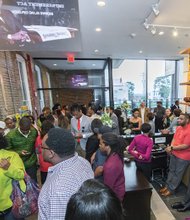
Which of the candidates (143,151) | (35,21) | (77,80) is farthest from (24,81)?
(143,151)

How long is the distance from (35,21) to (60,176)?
1.92 m

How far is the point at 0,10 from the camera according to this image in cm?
190

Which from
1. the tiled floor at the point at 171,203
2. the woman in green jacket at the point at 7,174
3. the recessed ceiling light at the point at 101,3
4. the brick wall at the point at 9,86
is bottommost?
the tiled floor at the point at 171,203

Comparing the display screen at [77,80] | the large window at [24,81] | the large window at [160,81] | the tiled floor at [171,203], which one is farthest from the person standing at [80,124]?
the large window at [160,81]

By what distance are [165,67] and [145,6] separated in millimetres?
6054

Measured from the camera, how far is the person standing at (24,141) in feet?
7.23

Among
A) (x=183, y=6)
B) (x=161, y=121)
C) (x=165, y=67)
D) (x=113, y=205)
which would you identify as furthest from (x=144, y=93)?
(x=113, y=205)

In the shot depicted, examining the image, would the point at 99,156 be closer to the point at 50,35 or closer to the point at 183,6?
the point at 50,35

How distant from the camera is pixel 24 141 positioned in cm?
226

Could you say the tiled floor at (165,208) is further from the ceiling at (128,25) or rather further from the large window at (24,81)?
the large window at (24,81)

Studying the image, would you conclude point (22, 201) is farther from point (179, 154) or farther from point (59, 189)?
point (179, 154)

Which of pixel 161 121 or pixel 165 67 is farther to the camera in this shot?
pixel 165 67

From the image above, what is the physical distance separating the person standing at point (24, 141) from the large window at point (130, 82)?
610cm

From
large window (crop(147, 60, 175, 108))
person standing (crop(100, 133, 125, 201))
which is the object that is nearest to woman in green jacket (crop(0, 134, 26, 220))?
person standing (crop(100, 133, 125, 201))
